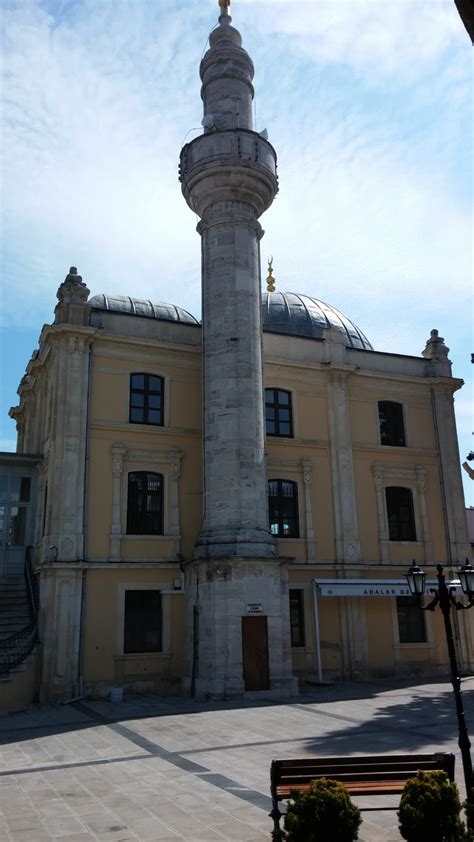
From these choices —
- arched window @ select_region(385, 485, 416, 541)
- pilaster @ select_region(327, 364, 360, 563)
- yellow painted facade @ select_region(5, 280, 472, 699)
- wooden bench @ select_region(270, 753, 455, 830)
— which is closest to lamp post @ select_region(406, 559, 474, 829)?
wooden bench @ select_region(270, 753, 455, 830)

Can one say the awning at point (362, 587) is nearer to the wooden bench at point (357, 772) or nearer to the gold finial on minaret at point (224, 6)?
the wooden bench at point (357, 772)

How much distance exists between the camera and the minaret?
1927 cm

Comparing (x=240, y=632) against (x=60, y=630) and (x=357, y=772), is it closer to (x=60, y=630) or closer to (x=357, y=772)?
(x=60, y=630)

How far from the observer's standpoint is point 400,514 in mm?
26438

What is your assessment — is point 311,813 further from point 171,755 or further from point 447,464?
point 447,464

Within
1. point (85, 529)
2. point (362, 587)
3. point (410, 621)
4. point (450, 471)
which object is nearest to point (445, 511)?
point (450, 471)

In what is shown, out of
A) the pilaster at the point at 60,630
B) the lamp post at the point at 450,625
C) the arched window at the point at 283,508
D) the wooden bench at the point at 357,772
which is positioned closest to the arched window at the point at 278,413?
the arched window at the point at 283,508

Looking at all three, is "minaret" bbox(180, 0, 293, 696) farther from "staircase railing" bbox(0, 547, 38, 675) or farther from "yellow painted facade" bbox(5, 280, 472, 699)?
"staircase railing" bbox(0, 547, 38, 675)

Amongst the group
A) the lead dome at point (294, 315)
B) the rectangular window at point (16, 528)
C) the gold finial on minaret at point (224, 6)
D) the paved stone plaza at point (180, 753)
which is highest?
the gold finial on minaret at point (224, 6)

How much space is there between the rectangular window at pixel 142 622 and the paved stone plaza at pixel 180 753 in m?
1.74

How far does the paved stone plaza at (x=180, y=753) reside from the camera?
7863mm

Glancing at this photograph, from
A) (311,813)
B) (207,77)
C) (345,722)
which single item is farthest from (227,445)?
(311,813)

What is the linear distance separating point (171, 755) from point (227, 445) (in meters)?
10.3

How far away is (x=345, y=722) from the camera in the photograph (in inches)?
581
